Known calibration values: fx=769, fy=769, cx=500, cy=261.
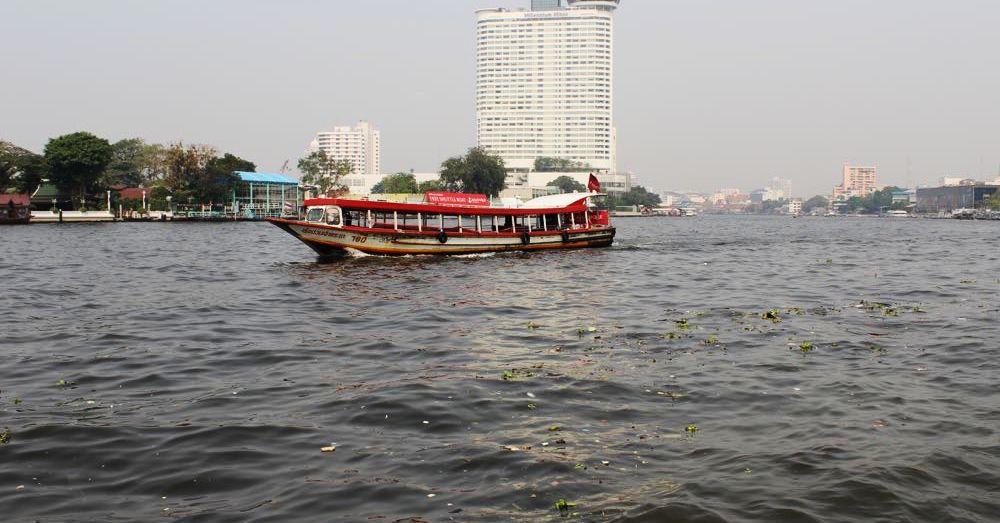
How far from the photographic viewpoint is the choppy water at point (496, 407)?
26.2 ft

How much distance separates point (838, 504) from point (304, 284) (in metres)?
23.3

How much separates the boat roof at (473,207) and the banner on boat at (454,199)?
28cm

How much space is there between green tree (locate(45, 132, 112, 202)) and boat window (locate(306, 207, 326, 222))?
73.8 m

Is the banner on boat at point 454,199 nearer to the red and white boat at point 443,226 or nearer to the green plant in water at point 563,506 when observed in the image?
the red and white boat at point 443,226

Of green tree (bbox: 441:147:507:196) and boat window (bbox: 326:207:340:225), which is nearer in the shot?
boat window (bbox: 326:207:340:225)

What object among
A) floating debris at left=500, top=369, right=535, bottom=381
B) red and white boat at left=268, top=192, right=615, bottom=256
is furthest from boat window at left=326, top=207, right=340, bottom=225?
floating debris at left=500, top=369, right=535, bottom=381

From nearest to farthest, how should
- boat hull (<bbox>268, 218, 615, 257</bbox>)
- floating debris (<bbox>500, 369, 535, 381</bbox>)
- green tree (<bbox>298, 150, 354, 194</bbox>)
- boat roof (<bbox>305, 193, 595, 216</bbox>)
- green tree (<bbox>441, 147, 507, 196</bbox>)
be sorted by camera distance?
floating debris (<bbox>500, 369, 535, 381</bbox>) → boat hull (<bbox>268, 218, 615, 257</bbox>) → boat roof (<bbox>305, 193, 595, 216</bbox>) → green tree (<bbox>298, 150, 354, 194</bbox>) → green tree (<bbox>441, 147, 507, 196</bbox>)

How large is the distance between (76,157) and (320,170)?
4324cm

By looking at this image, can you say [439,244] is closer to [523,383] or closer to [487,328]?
[487,328]

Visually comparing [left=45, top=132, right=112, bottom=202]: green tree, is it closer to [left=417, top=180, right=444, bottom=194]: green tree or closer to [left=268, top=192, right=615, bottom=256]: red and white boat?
[left=268, top=192, right=615, bottom=256]: red and white boat

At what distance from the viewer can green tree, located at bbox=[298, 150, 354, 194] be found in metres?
133

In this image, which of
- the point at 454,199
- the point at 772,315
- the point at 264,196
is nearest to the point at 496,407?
the point at 772,315

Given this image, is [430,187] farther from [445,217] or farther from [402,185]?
[445,217]

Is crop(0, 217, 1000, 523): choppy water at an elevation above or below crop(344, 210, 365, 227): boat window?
below
